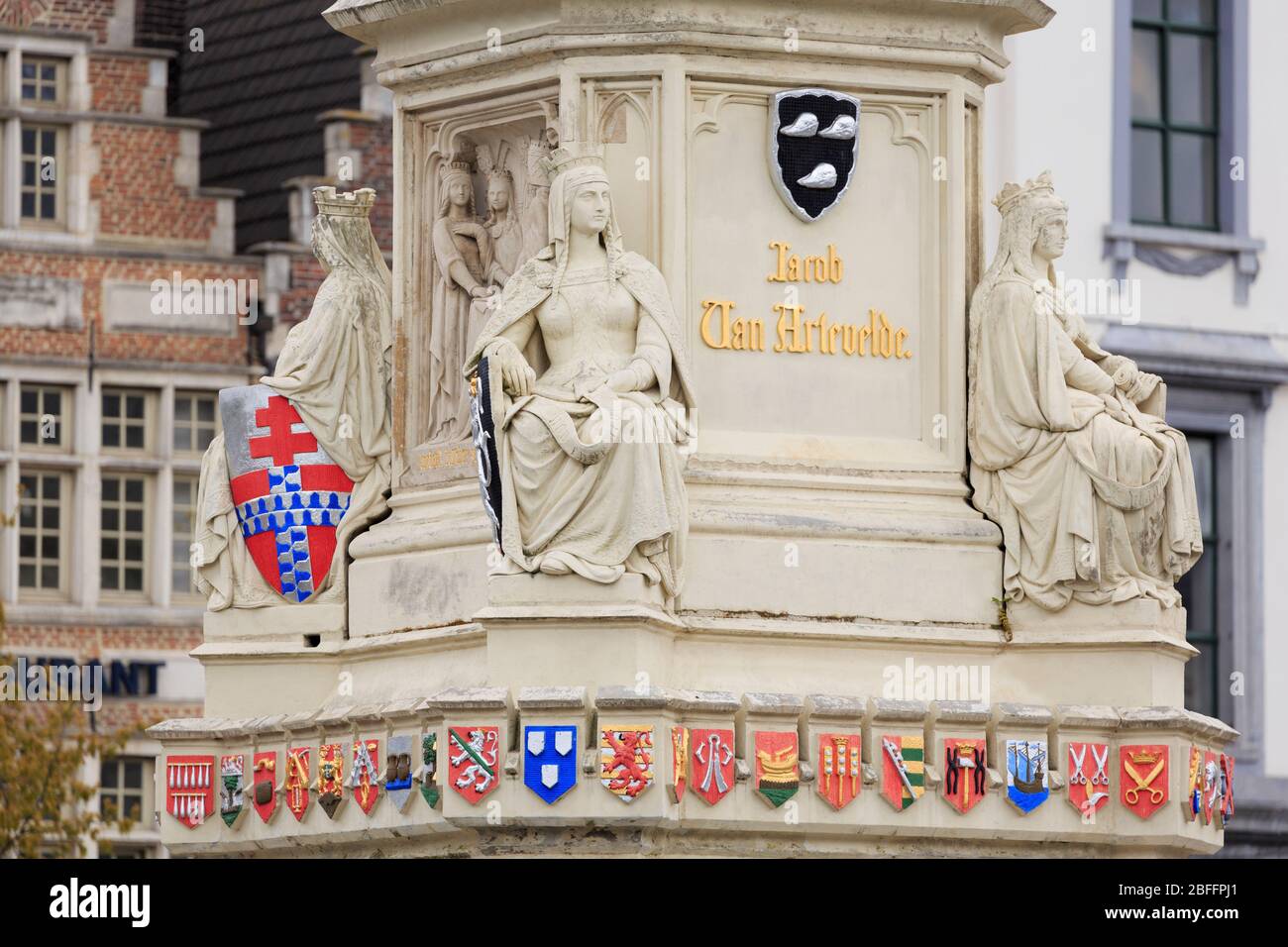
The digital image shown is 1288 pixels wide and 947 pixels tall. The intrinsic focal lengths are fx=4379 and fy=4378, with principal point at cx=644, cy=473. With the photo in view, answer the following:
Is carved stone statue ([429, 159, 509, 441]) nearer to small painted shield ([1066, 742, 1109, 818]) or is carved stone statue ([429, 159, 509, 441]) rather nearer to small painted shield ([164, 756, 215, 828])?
small painted shield ([164, 756, 215, 828])

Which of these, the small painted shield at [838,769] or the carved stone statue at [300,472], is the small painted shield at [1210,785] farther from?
the carved stone statue at [300,472]

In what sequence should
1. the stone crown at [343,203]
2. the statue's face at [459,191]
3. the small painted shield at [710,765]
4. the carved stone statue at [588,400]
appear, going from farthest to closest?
1. the stone crown at [343,203]
2. the statue's face at [459,191]
3. the carved stone statue at [588,400]
4. the small painted shield at [710,765]

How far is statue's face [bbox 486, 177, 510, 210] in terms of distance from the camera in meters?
19.6

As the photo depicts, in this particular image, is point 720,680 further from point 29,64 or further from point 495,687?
point 29,64

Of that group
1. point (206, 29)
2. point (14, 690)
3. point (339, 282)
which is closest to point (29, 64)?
point (206, 29)

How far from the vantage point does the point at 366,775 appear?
18750 mm

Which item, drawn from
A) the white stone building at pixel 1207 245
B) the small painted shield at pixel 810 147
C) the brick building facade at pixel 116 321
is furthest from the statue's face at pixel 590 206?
the brick building facade at pixel 116 321

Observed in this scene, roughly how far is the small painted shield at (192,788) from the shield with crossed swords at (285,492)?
85 centimetres

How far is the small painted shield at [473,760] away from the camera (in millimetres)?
17938

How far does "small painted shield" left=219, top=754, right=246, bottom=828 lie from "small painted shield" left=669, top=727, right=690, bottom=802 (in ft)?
8.27

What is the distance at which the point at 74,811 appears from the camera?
127 ft

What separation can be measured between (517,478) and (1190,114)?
74.0 feet

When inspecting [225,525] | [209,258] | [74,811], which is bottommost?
[74,811]

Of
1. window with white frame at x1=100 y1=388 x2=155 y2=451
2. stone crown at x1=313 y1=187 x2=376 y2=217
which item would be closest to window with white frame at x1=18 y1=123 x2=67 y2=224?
window with white frame at x1=100 y1=388 x2=155 y2=451
